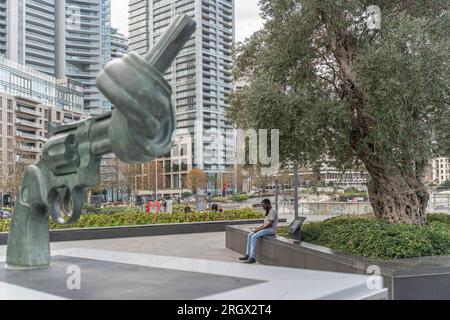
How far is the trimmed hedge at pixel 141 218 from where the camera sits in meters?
18.4

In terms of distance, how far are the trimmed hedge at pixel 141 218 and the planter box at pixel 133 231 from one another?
15.7 inches

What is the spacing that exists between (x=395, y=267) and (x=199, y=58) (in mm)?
111907

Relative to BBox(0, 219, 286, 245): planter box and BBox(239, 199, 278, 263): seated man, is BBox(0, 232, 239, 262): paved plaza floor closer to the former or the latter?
BBox(0, 219, 286, 245): planter box

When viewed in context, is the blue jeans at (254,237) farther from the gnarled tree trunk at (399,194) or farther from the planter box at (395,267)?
the gnarled tree trunk at (399,194)

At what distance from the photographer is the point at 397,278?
6840 mm

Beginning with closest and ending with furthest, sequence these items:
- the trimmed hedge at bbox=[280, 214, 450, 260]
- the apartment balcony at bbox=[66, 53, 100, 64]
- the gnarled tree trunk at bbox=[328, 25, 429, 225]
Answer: the trimmed hedge at bbox=[280, 214, 450, 260] → the gnarled tree trunk at bbox=[328, 25, 429, 225] → the apartment balcony at bbox=[66, 53, 100, 64]

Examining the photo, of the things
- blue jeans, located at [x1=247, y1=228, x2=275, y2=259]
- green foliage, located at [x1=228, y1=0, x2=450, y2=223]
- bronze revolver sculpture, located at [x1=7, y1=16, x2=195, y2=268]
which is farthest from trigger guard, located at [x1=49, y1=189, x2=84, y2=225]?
blue jeans, located at [x1=247, y1=228, x2=275, y2=259]

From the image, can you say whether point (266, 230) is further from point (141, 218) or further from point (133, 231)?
point (141, 218)

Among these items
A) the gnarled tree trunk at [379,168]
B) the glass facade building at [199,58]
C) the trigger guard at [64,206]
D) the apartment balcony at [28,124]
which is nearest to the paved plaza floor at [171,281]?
the trigger guard at [64,206]

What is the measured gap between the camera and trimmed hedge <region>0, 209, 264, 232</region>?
1838cm

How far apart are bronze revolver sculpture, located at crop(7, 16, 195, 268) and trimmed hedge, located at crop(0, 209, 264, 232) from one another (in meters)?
11.2

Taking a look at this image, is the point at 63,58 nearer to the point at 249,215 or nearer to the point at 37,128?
the point at 37,128

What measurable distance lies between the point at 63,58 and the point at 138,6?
2422 centimetres
